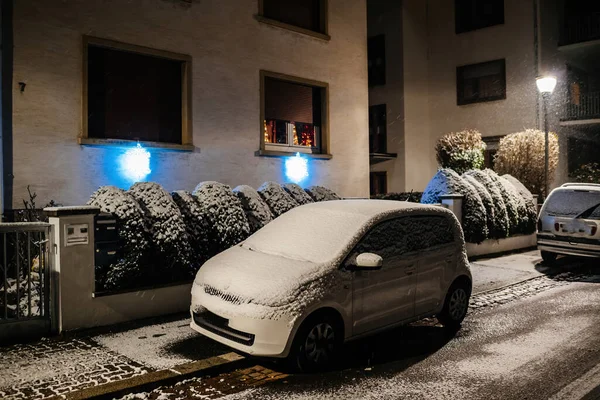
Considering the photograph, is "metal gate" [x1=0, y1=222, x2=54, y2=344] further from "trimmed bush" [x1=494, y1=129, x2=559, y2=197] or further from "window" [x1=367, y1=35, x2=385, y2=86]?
"window" [x1=367, y1=35, x2=385, y2=86]

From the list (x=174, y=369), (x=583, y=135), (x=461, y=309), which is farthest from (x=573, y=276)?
(x=583, y=135)

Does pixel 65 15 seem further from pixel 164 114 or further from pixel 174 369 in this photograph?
pixel 174 369

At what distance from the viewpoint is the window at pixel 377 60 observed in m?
23.3

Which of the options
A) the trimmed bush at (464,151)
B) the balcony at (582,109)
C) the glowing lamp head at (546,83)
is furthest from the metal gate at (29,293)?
the balcony at (582,109)

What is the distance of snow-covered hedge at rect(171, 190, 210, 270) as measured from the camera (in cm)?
757

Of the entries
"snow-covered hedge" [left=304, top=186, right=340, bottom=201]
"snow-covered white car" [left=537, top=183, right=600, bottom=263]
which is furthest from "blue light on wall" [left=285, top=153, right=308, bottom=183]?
"snow-covered white car" [left=537, top=183, right=600, bottom=263]

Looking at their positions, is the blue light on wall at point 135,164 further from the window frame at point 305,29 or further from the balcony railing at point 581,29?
the balcony railing at point 581,29

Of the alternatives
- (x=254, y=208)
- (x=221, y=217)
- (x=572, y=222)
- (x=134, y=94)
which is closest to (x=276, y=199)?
(x=254, y=208)

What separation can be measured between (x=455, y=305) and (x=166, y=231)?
13.3 ft

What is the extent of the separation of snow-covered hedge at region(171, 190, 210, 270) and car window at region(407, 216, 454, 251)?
3.23 metres

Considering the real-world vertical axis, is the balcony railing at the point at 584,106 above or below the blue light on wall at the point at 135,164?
above

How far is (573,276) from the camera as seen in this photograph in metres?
10.4

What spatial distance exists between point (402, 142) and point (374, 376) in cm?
1823

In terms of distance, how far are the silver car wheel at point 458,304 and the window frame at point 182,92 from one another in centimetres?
705
